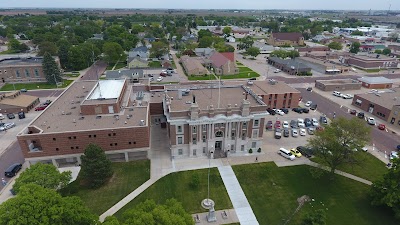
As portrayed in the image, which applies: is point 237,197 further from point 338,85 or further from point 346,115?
point 338,85

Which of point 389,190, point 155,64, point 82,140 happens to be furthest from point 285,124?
point 155,64

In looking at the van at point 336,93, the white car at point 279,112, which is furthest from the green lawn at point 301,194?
the van at point 336,93

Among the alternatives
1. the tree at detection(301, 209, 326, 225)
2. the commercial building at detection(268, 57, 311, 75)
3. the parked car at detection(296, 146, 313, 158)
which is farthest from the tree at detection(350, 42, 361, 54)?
the tree at detection(301, 209, 326, 225)

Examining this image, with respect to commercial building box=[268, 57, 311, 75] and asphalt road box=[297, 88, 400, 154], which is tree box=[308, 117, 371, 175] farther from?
commercial building box=[268, 57, 311, 75]

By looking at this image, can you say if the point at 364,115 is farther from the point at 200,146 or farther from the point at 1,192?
the point at 1,192

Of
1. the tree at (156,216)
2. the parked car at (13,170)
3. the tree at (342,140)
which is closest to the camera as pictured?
the tree at (156,216)

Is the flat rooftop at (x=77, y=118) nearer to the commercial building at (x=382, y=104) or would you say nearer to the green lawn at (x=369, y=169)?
the green lawn at (x=369, y=169)

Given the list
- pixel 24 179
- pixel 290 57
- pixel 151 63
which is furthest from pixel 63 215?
pixel 290 57
